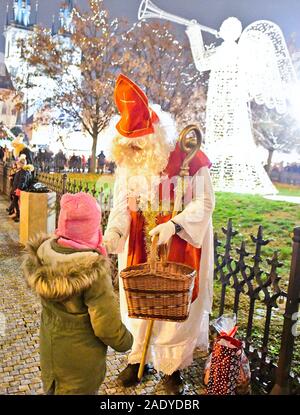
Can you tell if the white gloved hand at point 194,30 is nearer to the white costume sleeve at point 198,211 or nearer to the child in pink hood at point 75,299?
the white costume sleeve at point 198,211

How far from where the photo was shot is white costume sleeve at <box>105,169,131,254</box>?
3.27 meters

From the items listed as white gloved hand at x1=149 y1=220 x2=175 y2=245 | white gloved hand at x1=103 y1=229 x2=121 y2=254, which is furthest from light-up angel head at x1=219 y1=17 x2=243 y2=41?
white gloved hand at x1=149 y1=220 x2=175 y2=245

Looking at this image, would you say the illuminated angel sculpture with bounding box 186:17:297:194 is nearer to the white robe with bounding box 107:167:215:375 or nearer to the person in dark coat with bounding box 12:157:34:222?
the person in dark coat with bounding box 12:157:34:222

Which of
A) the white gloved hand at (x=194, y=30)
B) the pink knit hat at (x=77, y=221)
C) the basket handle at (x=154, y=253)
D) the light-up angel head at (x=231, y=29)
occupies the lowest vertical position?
the basket handle at (x=154, y=253)

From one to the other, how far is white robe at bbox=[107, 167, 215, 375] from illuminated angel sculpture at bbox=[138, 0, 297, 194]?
27.9 feet

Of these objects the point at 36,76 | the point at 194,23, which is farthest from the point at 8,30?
the point at 194,23

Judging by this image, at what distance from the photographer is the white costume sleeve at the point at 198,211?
3031 mm

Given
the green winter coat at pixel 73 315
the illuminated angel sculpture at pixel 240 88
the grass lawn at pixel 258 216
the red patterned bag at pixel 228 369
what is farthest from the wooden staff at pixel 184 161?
the illuminated angel sculpture at pixel 240 88

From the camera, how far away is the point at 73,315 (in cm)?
227

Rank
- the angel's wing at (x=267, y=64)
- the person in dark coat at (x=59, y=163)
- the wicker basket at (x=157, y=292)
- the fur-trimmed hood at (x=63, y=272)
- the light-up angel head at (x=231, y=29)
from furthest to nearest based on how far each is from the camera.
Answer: the person in dark coat at (x=59, y=163) → the light-up angel head at (x=231, y=29) → the angel's wing at (x=267, y=64) → the wicker basket at (x=157, y=292) → the fur-trimmed hood at (x=63, y=272)

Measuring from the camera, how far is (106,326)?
2.20m

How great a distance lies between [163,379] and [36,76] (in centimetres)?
2230

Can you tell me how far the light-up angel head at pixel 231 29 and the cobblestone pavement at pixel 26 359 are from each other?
9699 mm
